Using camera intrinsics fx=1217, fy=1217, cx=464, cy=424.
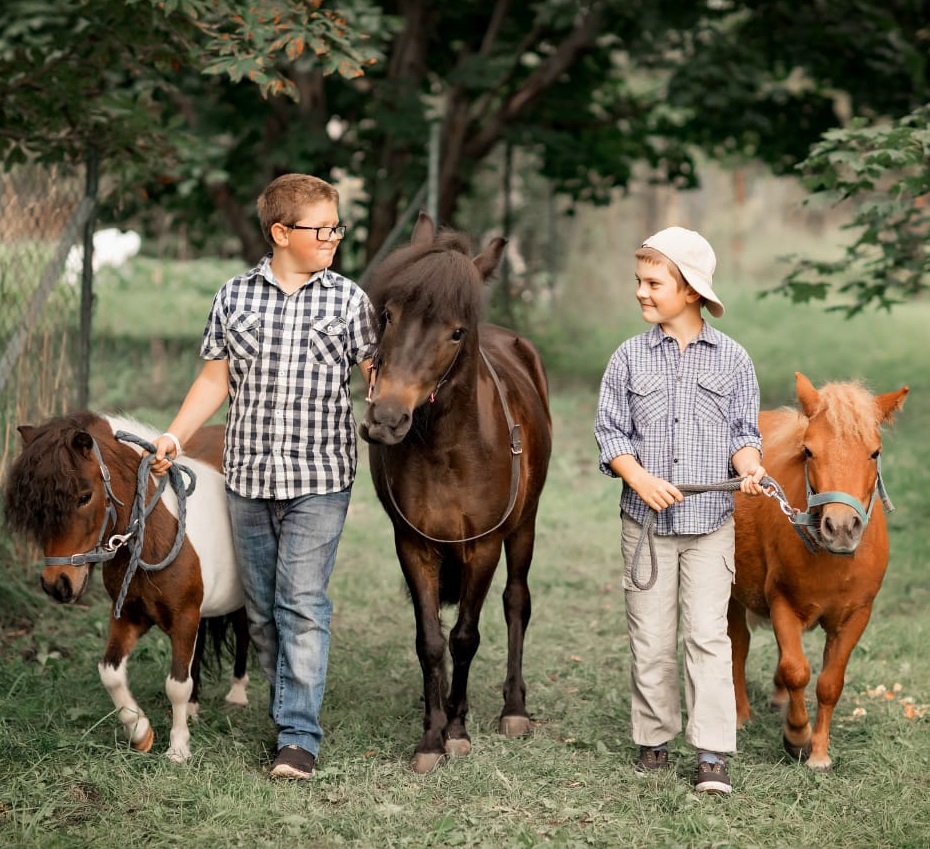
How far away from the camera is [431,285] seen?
4062 millimetres

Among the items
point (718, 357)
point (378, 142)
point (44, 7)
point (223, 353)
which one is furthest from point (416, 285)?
point (378, 142)

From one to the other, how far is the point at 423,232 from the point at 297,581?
→ 55.9 inches

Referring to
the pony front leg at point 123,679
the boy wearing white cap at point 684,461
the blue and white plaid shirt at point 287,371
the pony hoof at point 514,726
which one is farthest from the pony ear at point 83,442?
the pony hoof at point 514,726

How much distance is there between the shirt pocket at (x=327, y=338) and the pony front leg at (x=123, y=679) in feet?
3.94

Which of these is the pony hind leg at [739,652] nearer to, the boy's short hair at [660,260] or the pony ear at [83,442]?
the boy's short hair at [660,260]

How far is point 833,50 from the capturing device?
12.3m

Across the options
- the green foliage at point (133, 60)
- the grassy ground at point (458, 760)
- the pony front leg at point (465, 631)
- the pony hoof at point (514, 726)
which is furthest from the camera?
the green foliage at point (133, 60)

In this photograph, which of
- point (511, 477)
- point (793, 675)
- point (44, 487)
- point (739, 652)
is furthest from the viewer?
point (739, 652)

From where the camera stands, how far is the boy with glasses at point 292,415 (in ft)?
13.9

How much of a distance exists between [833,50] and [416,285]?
31.8 feet

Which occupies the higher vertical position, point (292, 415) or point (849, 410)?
point (849, 410)

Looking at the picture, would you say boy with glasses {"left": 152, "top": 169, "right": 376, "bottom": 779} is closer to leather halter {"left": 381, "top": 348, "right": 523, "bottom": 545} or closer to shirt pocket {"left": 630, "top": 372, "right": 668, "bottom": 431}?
leather halter {"left": 381, "top": 348, "right": 523, "bottom": 545}

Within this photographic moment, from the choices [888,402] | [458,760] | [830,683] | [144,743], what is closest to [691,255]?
[888,402]

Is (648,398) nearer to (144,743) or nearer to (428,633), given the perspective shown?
(428,633)
